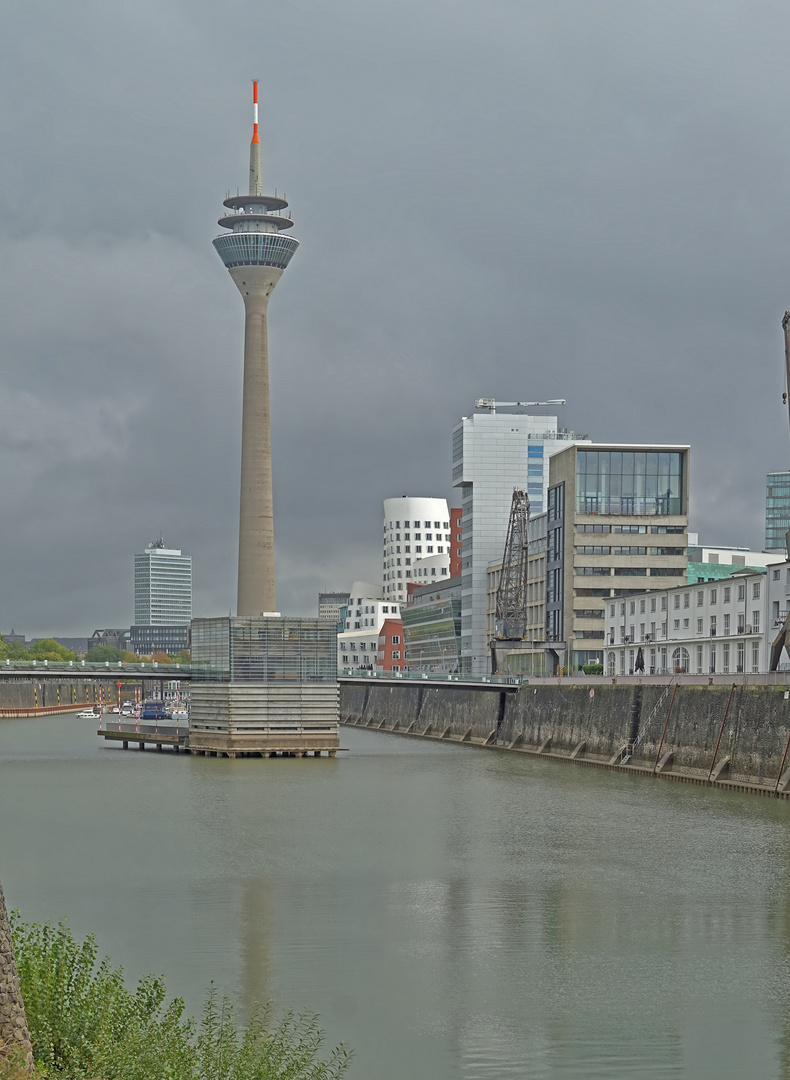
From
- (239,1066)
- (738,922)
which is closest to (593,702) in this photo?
(738,922)

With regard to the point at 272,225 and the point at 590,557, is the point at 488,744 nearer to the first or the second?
the point at 590,557

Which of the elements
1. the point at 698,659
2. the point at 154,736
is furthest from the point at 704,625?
the point at 154,736

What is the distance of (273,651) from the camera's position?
4670 inches

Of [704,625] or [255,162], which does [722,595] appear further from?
[255,162]

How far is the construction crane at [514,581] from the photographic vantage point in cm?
17125

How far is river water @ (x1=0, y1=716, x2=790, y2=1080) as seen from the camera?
31.5 m

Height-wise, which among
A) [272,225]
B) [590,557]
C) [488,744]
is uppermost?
[272,225]

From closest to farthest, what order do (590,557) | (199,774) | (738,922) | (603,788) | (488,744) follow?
(738,922) → (603,788) → (199,774) → (488,744) → (590,557)

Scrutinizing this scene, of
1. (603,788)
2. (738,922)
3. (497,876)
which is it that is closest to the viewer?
(738,922)

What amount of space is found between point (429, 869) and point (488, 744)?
276 ft

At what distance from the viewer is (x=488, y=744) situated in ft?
452

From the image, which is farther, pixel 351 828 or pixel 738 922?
pixel 351 828

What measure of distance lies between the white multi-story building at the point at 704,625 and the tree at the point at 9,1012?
78.6 m

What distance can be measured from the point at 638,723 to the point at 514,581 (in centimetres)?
7769
